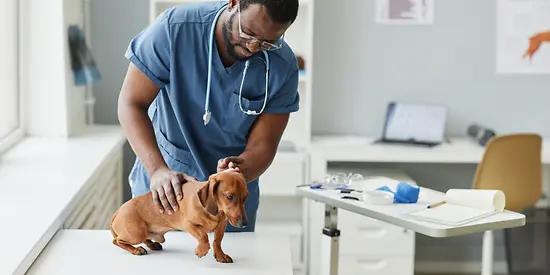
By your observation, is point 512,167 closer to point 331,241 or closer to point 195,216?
point 331,241

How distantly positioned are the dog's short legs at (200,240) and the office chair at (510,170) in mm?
1777

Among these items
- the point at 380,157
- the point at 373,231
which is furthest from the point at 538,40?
the point at 373,231

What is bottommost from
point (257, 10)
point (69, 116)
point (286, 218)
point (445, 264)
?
point (445, 264)

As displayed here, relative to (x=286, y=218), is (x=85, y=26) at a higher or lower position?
higher

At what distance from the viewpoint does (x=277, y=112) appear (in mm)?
2057

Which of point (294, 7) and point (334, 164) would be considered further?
point (334, 164)

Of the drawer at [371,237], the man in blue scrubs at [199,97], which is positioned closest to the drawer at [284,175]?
the drawer at [371,237]

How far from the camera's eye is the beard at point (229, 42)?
181cm

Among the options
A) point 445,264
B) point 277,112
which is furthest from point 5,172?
point 445,264

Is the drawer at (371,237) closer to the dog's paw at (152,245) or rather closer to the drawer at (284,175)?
the drawer at (284,175)

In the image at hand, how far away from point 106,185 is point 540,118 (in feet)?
6.99

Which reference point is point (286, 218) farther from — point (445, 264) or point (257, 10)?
point (257, 10)

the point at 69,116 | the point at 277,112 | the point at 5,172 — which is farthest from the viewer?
the point at 69,116

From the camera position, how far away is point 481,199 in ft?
6.48
